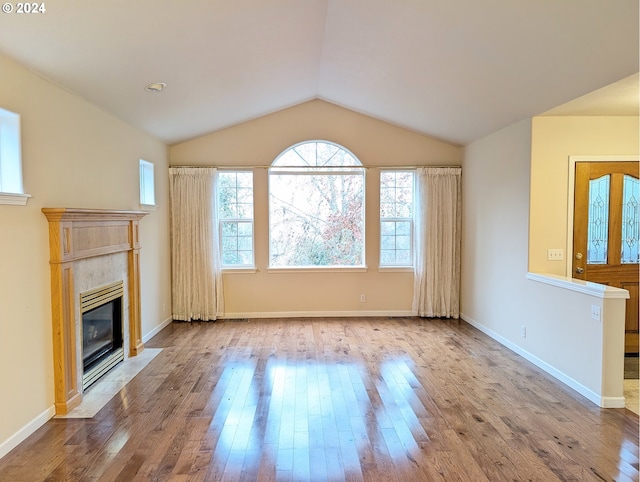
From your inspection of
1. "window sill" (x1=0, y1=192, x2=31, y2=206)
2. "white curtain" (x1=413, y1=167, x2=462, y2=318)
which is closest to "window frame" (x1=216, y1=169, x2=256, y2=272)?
"white curtain" (x1=413, y1=167, x2=462, y2=318)

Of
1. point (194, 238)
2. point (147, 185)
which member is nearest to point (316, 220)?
point (194, 238)

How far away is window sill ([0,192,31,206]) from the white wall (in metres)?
0.04

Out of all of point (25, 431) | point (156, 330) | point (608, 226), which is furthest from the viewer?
point (156, 330)

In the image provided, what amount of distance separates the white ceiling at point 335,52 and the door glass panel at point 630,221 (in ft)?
3.49

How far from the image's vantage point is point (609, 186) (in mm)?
4059

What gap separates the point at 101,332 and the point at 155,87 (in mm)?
2391

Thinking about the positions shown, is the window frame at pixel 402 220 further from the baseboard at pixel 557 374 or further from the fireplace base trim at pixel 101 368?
the fireplace base trim at pixel 101 368

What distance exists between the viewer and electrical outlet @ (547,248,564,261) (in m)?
4.09

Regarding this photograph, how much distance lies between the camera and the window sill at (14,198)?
2.37m

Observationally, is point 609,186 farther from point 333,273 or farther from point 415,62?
point 333,273

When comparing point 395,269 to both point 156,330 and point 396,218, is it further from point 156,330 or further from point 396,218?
point 156,330

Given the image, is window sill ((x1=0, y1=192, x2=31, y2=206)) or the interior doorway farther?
the interior doorway

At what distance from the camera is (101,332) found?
3.76m

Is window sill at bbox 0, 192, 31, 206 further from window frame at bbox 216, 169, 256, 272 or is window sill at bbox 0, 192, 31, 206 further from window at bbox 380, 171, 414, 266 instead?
window at bbox 380, 171, 414, 266
